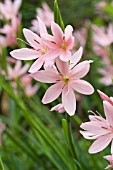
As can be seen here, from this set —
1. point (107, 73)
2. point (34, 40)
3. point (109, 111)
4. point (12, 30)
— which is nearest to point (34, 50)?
point (34, 40)

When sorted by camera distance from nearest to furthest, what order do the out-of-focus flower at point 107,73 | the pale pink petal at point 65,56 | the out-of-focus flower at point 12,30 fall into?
the pale pink petal at point 65,56, the out-of-focus flower at point 12,30, the out-of-focus flower at point 107,73

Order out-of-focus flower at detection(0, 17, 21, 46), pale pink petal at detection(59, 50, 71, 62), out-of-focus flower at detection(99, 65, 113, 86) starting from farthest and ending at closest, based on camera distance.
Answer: out-of-focus flower at detection(99, 65, 113, 86)
out-of-focus flower at detection(0, 17, 21, 46)
pale pink petal at detection(59, 50, 71, 62)

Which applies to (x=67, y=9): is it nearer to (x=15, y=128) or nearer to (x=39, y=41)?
(x=15, y=128)

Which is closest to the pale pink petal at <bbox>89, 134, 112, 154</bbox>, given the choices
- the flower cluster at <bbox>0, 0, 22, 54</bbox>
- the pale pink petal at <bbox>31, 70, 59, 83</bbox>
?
the pale pink petal at <bbox>31, 70, 59, 83</bbox>

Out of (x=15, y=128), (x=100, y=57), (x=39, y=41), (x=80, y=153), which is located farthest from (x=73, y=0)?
(x=39, y=41)

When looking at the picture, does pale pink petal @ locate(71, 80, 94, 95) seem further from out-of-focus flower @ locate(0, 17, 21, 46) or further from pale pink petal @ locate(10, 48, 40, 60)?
out-of-focus flower @ locate(0, 17, 21, 46)

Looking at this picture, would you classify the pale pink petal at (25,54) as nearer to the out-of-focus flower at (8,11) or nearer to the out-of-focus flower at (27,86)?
the out-of-focus flower at (8,11)

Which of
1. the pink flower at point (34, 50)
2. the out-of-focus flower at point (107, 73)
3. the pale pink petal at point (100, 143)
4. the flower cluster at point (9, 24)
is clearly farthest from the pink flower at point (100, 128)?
the out-of-focus flower at point (107, 73)

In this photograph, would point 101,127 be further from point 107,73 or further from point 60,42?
point 107,73
